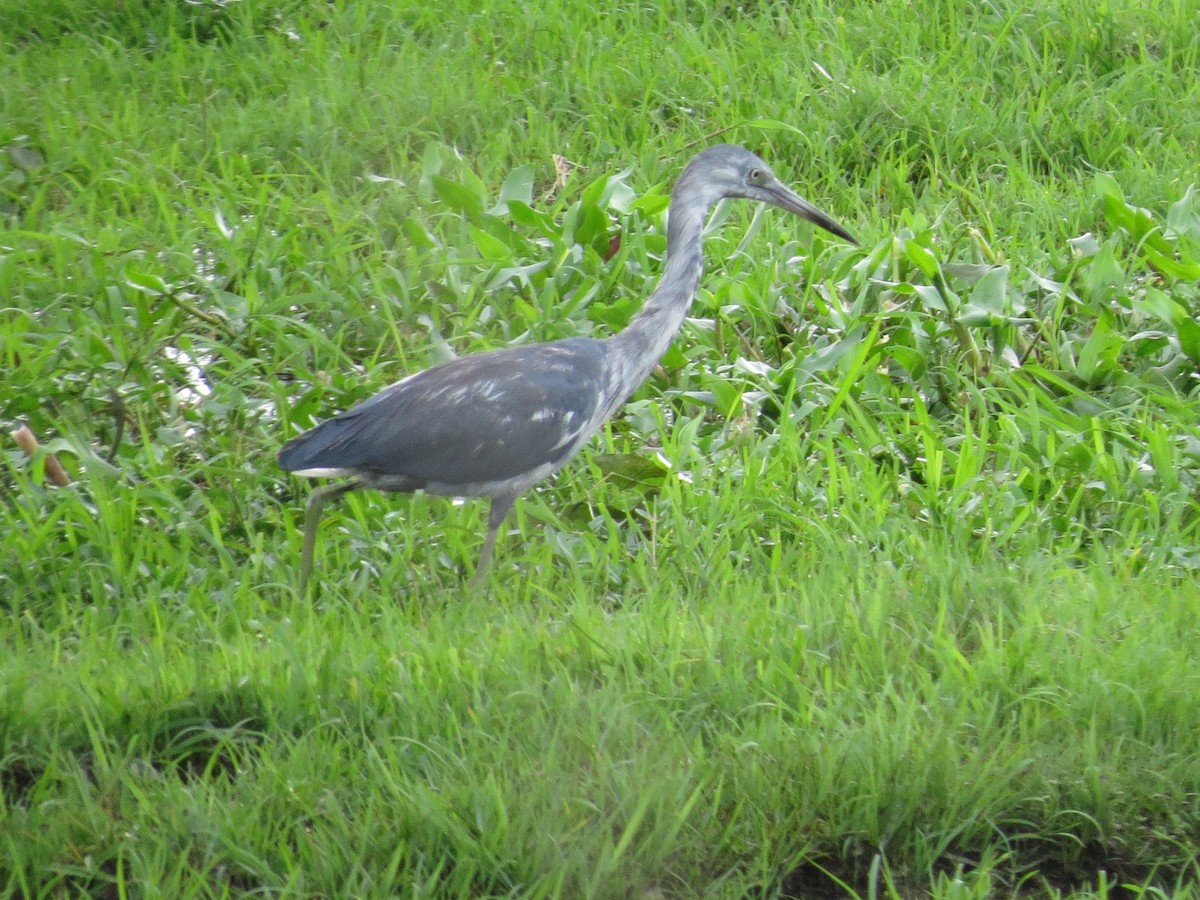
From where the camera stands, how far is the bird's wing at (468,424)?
417 cm

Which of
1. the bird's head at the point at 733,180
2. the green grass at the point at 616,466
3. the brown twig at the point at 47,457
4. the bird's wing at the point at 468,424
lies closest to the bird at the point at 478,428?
the bird's wing at the point at 468,424

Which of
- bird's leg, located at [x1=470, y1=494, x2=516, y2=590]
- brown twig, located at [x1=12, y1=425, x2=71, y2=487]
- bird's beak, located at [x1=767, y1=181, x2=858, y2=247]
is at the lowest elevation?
bird's leg, located at [x1=470, y1=494, x2=516, y2=590]

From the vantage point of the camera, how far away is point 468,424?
4.20 metres

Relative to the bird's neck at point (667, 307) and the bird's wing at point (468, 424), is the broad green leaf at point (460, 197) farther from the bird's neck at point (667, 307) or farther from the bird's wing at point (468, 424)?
the bird's wing at point (468, 424)

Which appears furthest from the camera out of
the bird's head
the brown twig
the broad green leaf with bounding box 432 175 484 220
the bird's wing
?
the broad green leaf with bounding box 432 175 484 220

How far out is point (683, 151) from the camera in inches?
261

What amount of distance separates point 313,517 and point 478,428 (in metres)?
0.55

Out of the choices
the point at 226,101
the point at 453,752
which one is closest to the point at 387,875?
the point at 453,752

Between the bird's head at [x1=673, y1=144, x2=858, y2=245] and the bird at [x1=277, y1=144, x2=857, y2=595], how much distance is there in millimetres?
640

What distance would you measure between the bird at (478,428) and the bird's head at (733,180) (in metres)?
0.64

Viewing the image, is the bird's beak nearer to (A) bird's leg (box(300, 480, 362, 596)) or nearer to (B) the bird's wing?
(B) the bird's wing

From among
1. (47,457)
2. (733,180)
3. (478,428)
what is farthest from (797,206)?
(47,457)

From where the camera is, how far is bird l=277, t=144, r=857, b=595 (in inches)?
164

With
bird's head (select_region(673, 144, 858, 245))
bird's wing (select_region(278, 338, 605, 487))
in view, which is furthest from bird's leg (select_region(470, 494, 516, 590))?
bird's head (select_region(673, 144, 858, 245))
